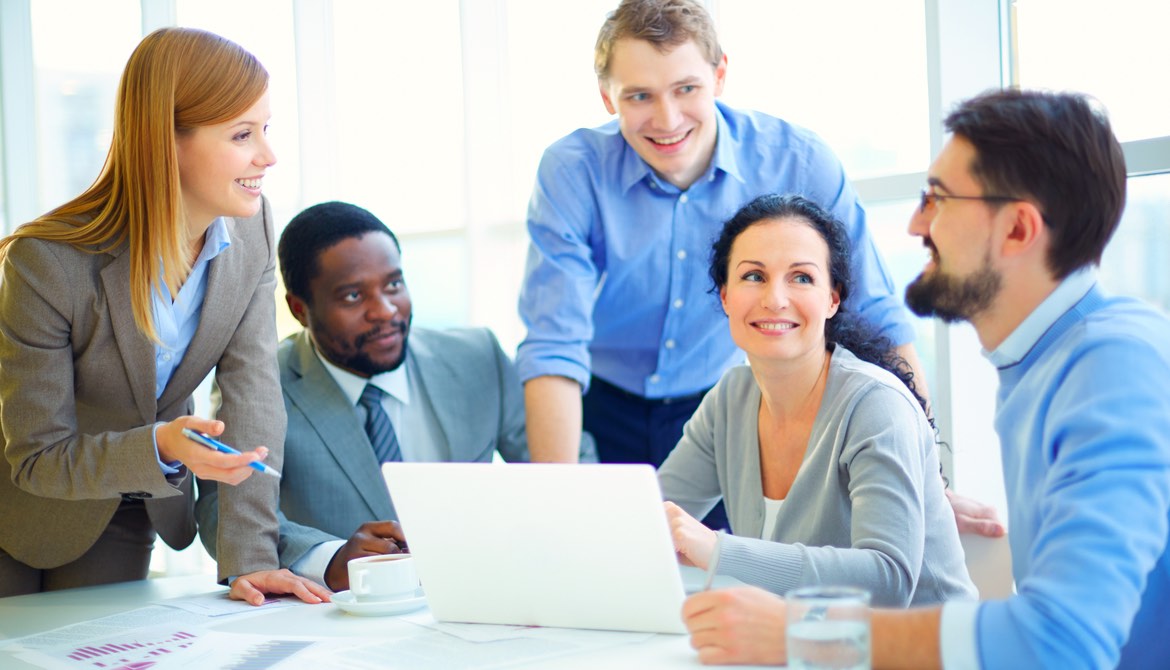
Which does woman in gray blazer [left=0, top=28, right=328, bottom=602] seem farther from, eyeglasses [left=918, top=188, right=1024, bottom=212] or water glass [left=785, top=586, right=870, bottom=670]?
eyeglasses [left=918, top=188, right=1024, bottom=212]

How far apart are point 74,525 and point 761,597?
4.89 feet

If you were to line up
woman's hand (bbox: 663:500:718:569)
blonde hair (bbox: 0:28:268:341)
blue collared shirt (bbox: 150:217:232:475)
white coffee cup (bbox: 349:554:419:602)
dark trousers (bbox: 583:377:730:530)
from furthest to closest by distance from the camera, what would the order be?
dark trousers (bbox: 583:377:730:530), blue collared shirt (bbox: 150:217:232:475), blonde hair (bbox: 0:28:268:341), white coffee cup (bbox: 349:554:419:602), woman's hand (bbox: 663:500:718:569)

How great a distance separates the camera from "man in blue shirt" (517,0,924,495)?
2.24m

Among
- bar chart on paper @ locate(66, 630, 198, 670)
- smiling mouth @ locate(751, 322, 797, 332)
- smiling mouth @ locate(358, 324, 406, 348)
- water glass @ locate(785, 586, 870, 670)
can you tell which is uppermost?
smiling mouth @ locate(751, 322, 797, 332)

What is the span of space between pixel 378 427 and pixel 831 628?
5.38ft

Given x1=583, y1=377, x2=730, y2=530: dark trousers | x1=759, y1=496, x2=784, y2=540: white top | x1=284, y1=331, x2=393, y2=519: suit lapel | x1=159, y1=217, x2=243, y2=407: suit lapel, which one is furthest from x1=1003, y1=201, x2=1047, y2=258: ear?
x1=284, y1=331, x2=393, y2=519: suit lapel

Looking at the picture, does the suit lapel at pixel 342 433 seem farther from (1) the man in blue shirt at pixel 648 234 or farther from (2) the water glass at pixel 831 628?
(2) the water glass at pixel 831 628

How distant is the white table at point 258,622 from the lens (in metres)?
1.25

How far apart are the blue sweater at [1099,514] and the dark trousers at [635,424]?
129 cm

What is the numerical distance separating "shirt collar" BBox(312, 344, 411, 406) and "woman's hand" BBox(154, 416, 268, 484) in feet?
2.53

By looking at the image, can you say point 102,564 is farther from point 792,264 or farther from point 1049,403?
point 1049,403

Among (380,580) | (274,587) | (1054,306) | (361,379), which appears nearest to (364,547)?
(274,587)

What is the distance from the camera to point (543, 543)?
4.36 ft

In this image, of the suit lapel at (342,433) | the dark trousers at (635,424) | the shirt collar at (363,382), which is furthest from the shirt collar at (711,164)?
the suit lapel at (342,433)
